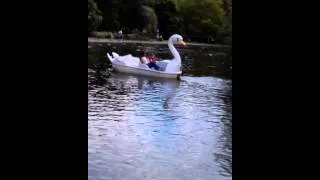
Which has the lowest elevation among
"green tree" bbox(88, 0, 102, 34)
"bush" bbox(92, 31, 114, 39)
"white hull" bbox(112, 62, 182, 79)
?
"white hull" bbox(112, 62, 182, 79)

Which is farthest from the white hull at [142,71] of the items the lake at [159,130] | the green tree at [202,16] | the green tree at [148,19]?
the green tree at [202,16]

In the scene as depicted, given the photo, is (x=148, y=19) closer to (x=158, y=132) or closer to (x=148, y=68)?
(x=148, y=68)

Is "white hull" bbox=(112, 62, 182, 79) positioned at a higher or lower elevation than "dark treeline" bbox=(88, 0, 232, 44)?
lower

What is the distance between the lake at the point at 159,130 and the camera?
436cm

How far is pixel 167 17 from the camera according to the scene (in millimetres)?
32250

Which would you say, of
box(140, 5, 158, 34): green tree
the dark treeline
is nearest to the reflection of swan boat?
the dark treeline

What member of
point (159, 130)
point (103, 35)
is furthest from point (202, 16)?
point (159, 130)

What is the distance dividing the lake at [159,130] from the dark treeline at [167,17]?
65.4 feet

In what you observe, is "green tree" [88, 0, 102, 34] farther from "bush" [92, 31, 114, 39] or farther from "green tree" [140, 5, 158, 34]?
"green tree" [140, 5, 158, 34]

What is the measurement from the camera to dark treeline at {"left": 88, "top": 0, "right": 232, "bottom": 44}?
30.7m

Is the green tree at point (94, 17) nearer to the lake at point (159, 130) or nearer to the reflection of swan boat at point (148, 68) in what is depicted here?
the reflection of swan boat at point (148, 68)

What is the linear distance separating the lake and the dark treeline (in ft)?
65.4
